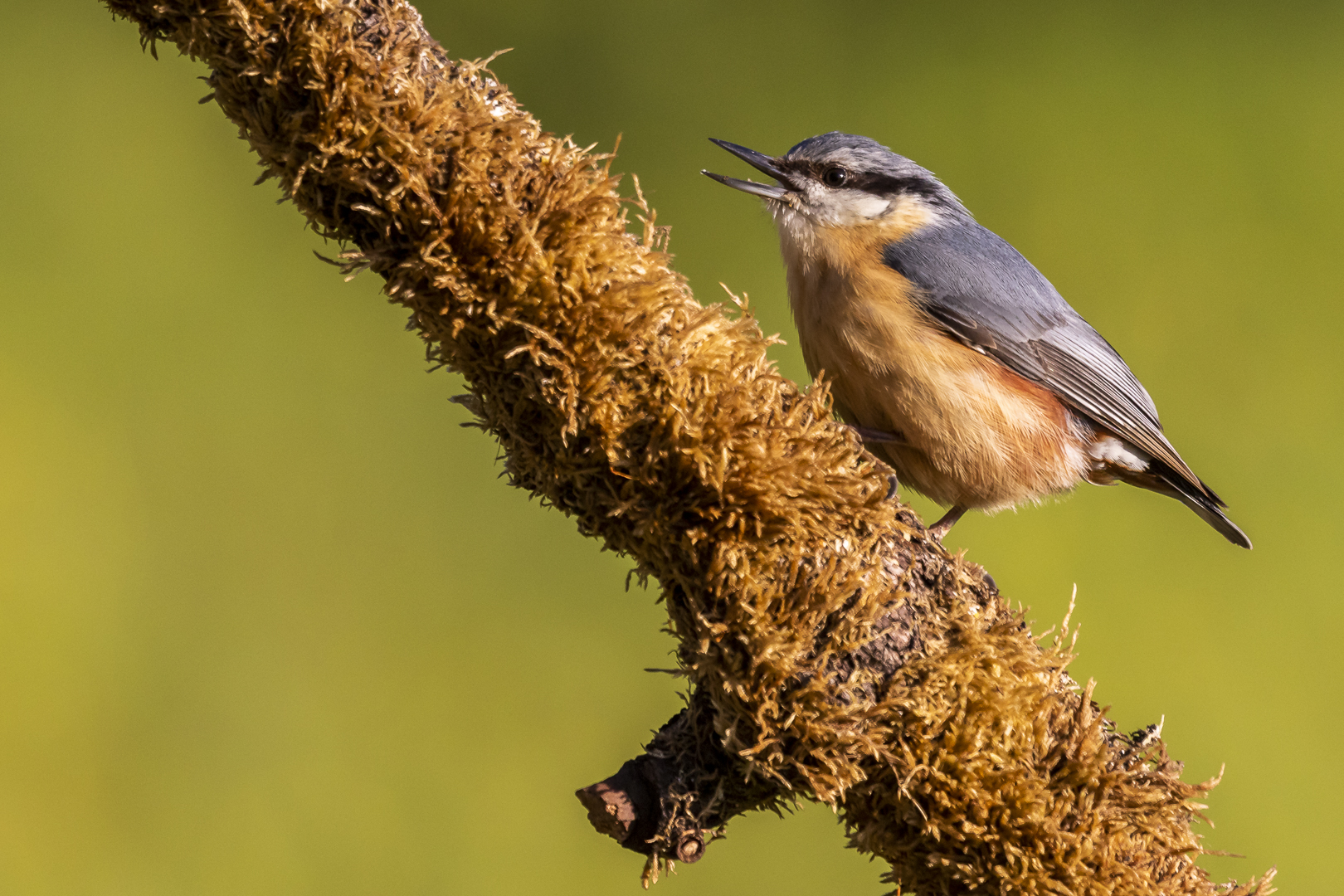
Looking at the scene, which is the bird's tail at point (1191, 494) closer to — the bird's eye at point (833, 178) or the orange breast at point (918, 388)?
the orange breast at point (918, 388)

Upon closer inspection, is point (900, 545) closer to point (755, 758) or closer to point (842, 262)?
point (755, 758)

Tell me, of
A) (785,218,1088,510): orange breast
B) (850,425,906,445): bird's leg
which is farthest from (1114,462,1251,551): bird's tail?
(850,425,906,445): bird's leg

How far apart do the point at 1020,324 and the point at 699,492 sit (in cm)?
93

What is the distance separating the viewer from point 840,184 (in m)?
1.80

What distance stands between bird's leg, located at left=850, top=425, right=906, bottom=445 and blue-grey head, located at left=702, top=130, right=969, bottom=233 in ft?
1.18

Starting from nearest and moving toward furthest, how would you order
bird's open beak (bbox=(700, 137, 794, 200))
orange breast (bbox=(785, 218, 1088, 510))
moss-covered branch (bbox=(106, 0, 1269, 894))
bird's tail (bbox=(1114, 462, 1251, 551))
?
moss-covered branch (bbox=(106, 0, 1269, 894)), orange breast (bbox=(785, 218, 1088, 510)), bird's open beak (bbox=(700, 137, 794, 200)), bird's tail (bbox=(1114, 462, 1251, 551))

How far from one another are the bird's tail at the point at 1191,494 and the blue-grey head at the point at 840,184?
1.79 feet

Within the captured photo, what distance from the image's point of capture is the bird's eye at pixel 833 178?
180 cm

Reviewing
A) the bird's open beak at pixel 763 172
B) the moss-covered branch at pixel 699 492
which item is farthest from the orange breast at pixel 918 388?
the moss-covered branch at pixel 699 492

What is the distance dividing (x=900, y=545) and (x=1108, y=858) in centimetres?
35

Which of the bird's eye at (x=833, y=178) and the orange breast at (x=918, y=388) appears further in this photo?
the bird's eye at (x=833, y=178)

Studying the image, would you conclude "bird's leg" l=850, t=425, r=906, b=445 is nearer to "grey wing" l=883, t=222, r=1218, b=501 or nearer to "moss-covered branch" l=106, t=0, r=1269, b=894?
"grey wing" l=883, t=222, r=1218, b=501

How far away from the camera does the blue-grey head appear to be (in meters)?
1.77

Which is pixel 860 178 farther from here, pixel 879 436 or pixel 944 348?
pixel 879 436
